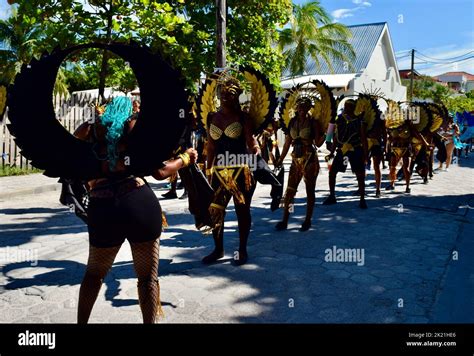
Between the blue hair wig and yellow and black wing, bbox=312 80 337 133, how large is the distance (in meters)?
4.10

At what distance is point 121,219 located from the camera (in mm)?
2684

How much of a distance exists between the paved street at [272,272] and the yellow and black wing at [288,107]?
162cm

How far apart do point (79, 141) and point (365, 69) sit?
30.2 m

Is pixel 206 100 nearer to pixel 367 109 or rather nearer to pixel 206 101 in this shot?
pixel 206 101

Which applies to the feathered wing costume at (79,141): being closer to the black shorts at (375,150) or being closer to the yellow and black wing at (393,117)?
the black shorts at (375,150)

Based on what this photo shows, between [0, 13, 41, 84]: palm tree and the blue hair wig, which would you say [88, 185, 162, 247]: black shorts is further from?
[0, 13, 41, 84]: palm tree

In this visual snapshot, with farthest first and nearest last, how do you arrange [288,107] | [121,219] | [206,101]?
[288,107] → [206,101] → [121,219]

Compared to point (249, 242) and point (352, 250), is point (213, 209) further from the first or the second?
point (352, 250)

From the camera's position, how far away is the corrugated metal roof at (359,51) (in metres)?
31.1

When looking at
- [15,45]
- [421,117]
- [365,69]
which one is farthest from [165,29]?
[365,69]

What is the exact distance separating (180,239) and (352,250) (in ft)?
7.55
